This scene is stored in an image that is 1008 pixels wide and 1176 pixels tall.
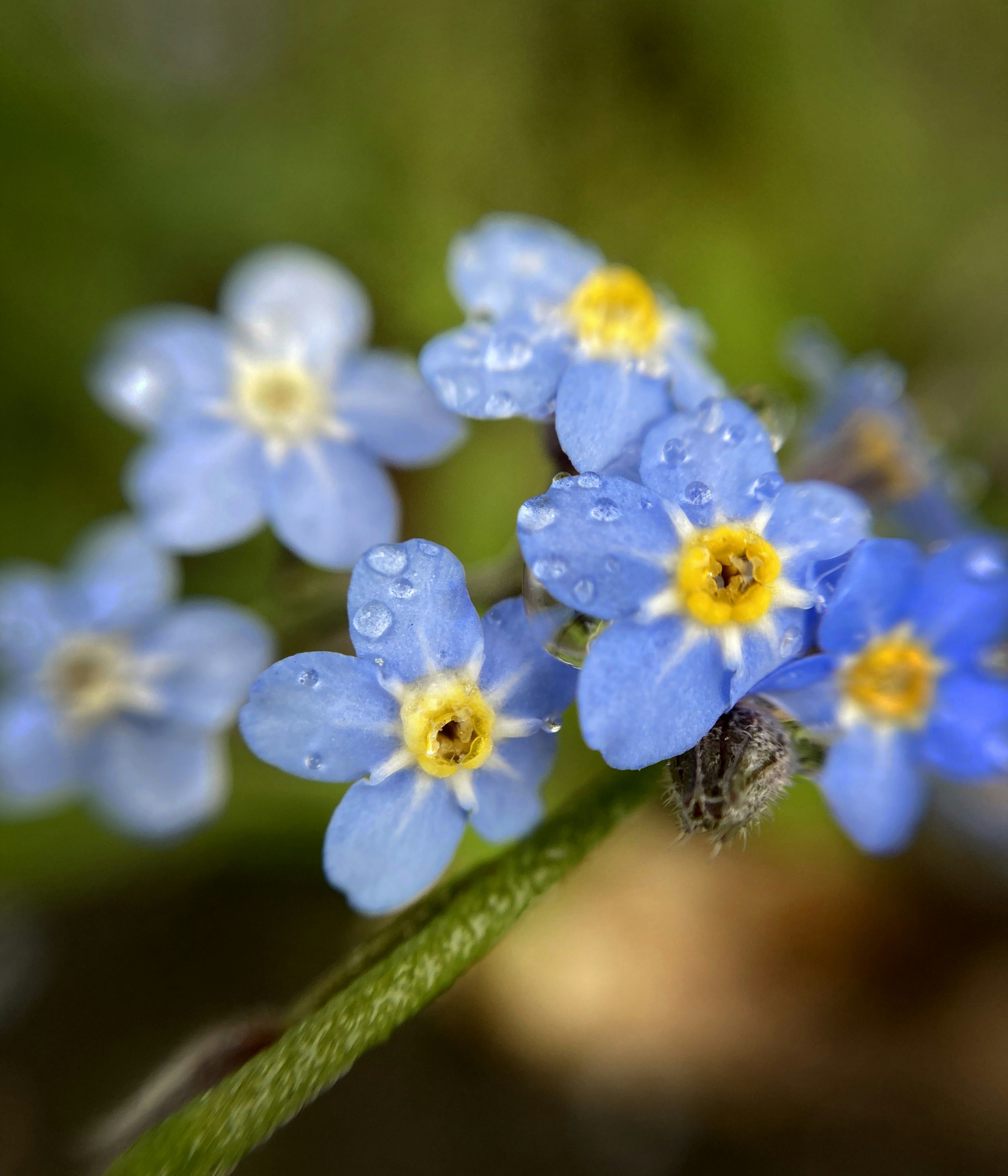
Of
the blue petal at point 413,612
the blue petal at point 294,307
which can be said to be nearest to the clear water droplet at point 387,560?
the blue petal at point 413,612

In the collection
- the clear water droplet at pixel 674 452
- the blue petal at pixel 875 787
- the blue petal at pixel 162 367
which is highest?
the blue petal at pixel 162 367

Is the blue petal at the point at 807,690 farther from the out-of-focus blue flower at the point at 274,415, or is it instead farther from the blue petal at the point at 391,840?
the out-of-focus blue flower at the point at 274,415

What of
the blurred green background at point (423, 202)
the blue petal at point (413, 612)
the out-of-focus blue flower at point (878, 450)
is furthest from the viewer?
the blurred green background at point (423, 202)

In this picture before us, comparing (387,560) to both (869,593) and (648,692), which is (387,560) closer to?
(648,692)

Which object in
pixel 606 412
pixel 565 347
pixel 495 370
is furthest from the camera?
pixel 565 347

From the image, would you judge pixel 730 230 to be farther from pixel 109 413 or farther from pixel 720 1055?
pixel 720 1055

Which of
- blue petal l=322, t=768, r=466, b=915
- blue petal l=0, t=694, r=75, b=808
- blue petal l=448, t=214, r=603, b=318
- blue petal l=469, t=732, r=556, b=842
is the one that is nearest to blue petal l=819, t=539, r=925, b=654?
blue petal l=469, t=732, r=556, b=842

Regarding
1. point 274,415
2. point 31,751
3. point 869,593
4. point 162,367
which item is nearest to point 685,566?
point 869,593
